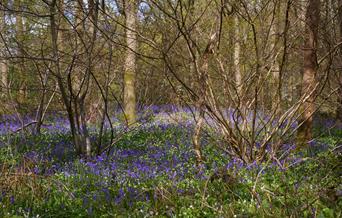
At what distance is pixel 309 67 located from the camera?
9.18 meters

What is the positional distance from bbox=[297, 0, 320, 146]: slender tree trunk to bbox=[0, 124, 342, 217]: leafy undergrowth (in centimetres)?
79

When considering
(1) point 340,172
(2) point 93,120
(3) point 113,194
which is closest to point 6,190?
(3) point 113,194

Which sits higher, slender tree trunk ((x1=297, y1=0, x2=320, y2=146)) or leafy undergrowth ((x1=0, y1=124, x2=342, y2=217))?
slender tree trunk ((x1=297, y1=0, x2=320, y2=146))

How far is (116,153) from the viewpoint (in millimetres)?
8258

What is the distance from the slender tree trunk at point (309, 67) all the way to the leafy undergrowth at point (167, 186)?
2.60 feet

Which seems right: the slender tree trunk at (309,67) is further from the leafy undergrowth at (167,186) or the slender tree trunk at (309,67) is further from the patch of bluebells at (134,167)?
the leafy undergrowth at (167,186)

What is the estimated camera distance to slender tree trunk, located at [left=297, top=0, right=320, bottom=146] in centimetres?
693

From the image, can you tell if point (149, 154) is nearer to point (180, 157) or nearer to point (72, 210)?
point (180, 157)

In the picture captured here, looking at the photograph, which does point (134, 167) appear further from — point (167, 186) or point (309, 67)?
point (309, 67)

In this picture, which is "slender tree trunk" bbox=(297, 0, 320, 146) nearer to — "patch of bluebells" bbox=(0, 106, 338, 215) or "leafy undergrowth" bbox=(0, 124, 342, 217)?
"patch of bluebells" bbox=(0, 106, 338, 215)

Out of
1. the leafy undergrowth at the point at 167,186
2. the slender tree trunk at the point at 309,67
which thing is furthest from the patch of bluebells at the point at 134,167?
the slender tree trunk at the point at 309,67

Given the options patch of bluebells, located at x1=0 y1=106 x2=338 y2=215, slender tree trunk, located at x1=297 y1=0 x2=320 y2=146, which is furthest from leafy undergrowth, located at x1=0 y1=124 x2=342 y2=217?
slender tree trunk, located at x1=297 y1=0 x2=320 y2=146

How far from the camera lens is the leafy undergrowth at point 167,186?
4.66 meters

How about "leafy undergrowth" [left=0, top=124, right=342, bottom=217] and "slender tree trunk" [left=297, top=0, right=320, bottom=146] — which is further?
"slender tree trunk" [left=297, top=0, right=320, bottom=146]
